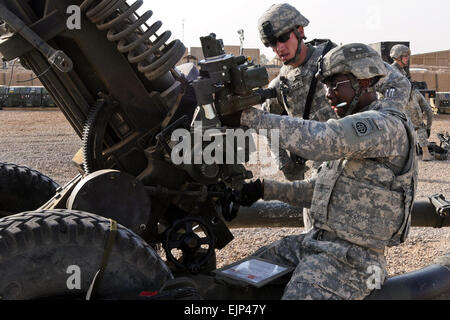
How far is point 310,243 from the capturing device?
3092 mm

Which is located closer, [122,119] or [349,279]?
[349,279]

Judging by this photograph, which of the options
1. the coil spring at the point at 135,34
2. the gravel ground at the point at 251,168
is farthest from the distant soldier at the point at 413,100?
the coil spring at the point at 135,34

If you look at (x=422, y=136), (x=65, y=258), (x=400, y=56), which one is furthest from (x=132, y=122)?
(x=422, y=136)

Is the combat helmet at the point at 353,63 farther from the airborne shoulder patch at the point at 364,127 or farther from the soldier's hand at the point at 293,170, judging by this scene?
the soldier's hand at the point at 293,170

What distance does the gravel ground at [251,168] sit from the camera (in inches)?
203

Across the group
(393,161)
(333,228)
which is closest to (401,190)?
(393,161)

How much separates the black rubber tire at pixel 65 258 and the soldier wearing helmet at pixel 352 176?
30.8 inches

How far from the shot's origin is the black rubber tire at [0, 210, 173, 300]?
7.59 feet

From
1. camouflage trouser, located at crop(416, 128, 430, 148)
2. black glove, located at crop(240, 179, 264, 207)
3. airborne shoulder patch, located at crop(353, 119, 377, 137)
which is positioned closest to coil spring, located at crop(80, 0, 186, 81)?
black glove, located at crop(240, 179, 264, 207)

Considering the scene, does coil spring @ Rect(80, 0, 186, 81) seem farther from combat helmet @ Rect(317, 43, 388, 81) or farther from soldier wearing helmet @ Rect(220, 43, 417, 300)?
combat helmet @ Rect(317, 43, 388, 81)

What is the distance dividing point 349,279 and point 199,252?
860 mm

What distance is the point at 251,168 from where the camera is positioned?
33.7ft

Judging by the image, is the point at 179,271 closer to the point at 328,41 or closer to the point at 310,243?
the point at 310,243

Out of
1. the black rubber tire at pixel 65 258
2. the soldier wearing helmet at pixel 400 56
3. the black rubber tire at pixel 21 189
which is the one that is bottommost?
the soldier wearing helmet at pixel 400 56
